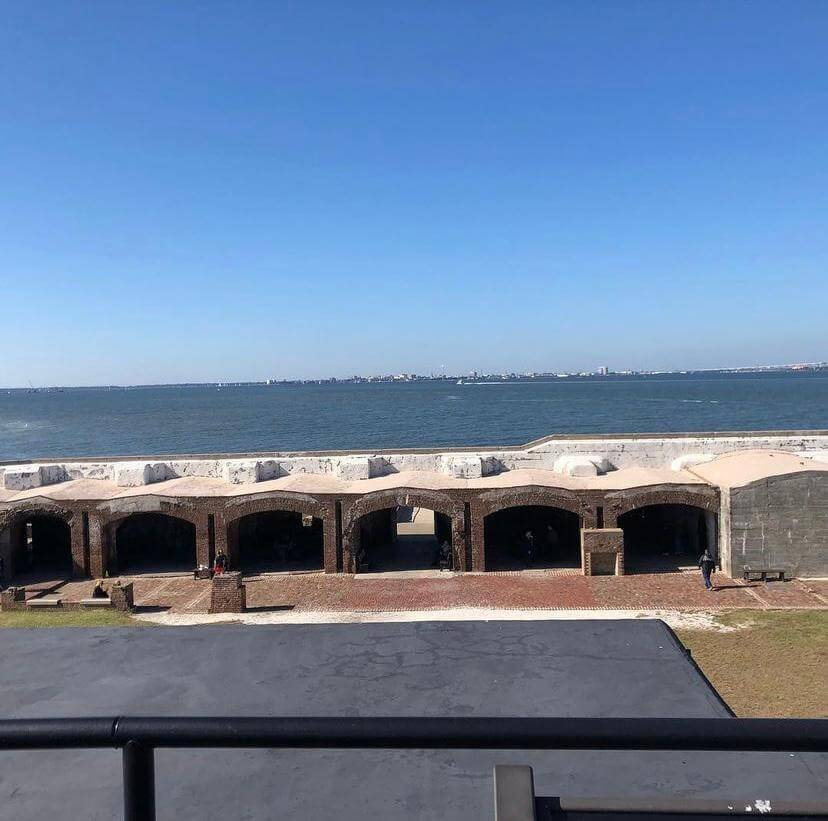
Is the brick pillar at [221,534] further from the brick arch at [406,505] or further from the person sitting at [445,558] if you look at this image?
the person sitting at [445,558]

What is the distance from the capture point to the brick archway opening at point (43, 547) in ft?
87.7

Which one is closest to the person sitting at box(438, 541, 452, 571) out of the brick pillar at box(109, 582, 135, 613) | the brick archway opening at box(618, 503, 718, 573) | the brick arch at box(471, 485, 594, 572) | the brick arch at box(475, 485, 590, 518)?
the brick arch at box(471, 485, 594, 572)

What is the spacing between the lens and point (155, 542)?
29.1 m

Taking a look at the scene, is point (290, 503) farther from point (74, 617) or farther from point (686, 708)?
point (686, 708)

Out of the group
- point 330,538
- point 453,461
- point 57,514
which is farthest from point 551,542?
point 57,514

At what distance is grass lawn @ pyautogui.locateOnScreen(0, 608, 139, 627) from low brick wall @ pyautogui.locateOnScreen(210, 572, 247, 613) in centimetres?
225

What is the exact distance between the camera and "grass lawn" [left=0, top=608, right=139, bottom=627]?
1978cm

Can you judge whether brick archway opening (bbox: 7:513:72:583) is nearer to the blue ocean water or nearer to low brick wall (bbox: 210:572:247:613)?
low brick wall (bbox: 210:572:247:613)

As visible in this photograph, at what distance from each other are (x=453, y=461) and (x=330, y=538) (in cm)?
591

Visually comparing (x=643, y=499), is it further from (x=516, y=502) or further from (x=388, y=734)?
(x=388, y=734)

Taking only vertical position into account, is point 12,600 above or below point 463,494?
below

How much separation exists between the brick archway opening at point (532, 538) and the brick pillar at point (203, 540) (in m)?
10.6

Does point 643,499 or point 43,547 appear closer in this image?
point 643,499

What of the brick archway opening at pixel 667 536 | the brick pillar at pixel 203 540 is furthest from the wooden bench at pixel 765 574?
the brick pillar at pixel 203 540
